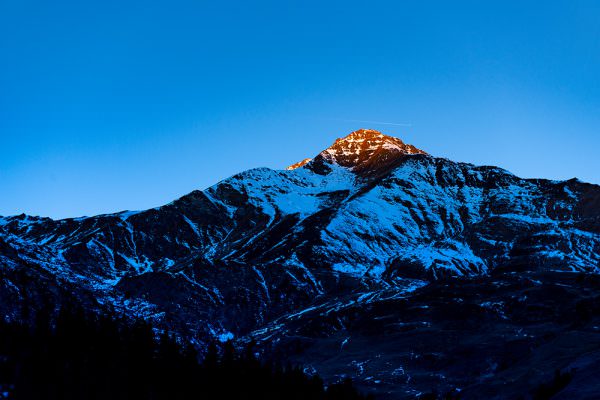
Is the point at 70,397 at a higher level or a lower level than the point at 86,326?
lower

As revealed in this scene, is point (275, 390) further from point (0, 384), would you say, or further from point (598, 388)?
point (598, 388)

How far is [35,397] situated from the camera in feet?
360

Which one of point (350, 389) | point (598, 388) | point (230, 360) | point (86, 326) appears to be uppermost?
point (86, 326)

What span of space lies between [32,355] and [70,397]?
9.69m

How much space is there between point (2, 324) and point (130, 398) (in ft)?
96.6

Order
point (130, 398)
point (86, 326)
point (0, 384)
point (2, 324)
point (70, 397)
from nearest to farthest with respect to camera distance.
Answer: point (0, 384) < point (70, 397) < point (130, 398) < point (2, 324) < point (86, 326)

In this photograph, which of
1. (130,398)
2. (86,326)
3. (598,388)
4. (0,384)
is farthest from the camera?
(598,388)

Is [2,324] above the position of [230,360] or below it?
above

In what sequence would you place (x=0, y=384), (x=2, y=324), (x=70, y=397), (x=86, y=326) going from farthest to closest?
(x=86, y=326) < (x=2, y=324) < (x=70, y=397) < (x=0, y=384)

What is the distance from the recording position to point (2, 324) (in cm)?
13612

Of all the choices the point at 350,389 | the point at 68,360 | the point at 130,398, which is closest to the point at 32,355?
the point at 68,360

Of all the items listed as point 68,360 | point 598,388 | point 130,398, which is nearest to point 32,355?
point 68,360

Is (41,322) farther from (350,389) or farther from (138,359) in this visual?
(350,389)

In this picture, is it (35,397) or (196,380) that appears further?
(196,380)
